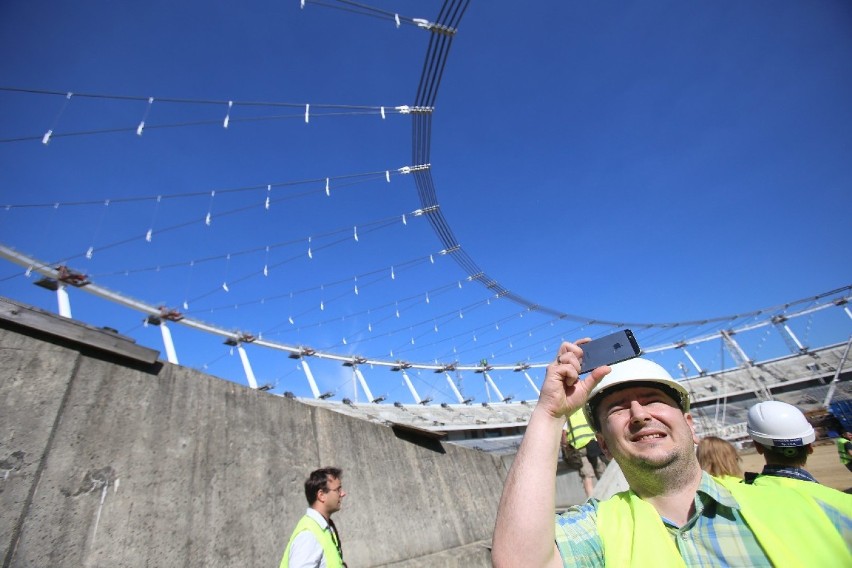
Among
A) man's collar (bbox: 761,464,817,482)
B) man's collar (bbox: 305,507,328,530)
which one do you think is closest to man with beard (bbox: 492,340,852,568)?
man's collar (bbox: 761,464,817,482)

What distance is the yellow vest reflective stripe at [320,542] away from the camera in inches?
120

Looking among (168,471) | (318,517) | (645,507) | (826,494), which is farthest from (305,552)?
(826,494)

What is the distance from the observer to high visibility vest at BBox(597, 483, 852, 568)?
4.22 ft

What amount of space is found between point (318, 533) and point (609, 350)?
2.85 m

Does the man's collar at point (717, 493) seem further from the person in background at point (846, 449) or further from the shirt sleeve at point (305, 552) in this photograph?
the person in background at point (846, 449)

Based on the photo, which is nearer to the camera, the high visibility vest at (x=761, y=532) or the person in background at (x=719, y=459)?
the high visibility vest at (x=761, y=532)

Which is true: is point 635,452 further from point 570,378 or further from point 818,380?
point 818,380

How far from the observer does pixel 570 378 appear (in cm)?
156

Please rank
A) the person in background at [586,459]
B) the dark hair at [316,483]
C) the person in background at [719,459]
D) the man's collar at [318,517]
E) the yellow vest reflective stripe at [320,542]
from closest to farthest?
the yellow vest reflective stripe at [320,542], the man's collar at [318,517], the dark hair at [316,483], the person in background at [719,459], the person in background at [586,459]

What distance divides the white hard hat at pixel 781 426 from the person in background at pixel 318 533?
3.57 meters

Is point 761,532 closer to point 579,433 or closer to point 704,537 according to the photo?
point 704,537

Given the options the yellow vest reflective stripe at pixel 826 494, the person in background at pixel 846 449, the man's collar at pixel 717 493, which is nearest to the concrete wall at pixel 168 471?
the man's collar at pixel 717 493

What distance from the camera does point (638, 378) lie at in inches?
69.2

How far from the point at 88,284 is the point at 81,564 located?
109ft
